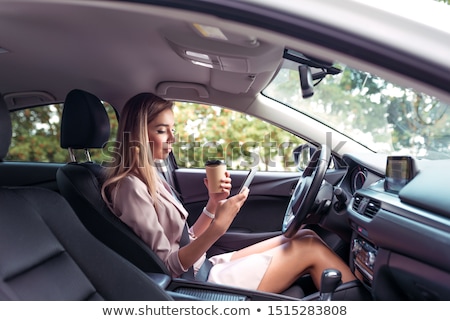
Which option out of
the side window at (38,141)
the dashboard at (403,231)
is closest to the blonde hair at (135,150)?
the dashboard at (403,231)

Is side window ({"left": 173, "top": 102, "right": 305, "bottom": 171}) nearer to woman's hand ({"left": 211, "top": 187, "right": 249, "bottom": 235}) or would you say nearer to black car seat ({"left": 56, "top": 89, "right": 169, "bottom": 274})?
black car seat ({"left": 56, "top": 89, "right": 169, "bottom": 274})

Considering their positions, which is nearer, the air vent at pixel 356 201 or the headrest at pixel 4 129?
the headrest at pixel 4 129

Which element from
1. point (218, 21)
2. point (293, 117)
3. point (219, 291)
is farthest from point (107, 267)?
point (293, 117)

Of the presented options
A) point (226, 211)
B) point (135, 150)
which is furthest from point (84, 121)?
point (226, 211)

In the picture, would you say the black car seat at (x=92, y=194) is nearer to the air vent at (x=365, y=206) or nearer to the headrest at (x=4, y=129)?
the headrest at (x=4, y=129)

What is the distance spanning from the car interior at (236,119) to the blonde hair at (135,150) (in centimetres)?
8

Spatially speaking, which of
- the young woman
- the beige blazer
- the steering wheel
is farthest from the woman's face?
the steering wheel

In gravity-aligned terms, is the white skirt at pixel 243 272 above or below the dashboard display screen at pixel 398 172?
below

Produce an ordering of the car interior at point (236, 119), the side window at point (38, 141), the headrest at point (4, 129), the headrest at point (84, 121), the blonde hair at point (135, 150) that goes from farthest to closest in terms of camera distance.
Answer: the side window at point (38, 141) < the headrest at point (84, 121) < the blonde hair at point (135, 150) < the headrest at point (4, 129) < the car interior at point (236, 119)

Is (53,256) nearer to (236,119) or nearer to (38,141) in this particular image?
(236,119)

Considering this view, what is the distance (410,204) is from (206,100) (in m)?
1.55

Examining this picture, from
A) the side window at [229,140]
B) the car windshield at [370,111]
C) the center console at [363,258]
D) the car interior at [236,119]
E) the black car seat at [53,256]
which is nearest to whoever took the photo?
the car interior at [236,119]

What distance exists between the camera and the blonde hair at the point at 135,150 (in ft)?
6.06

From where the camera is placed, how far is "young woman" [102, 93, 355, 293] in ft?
5.79
